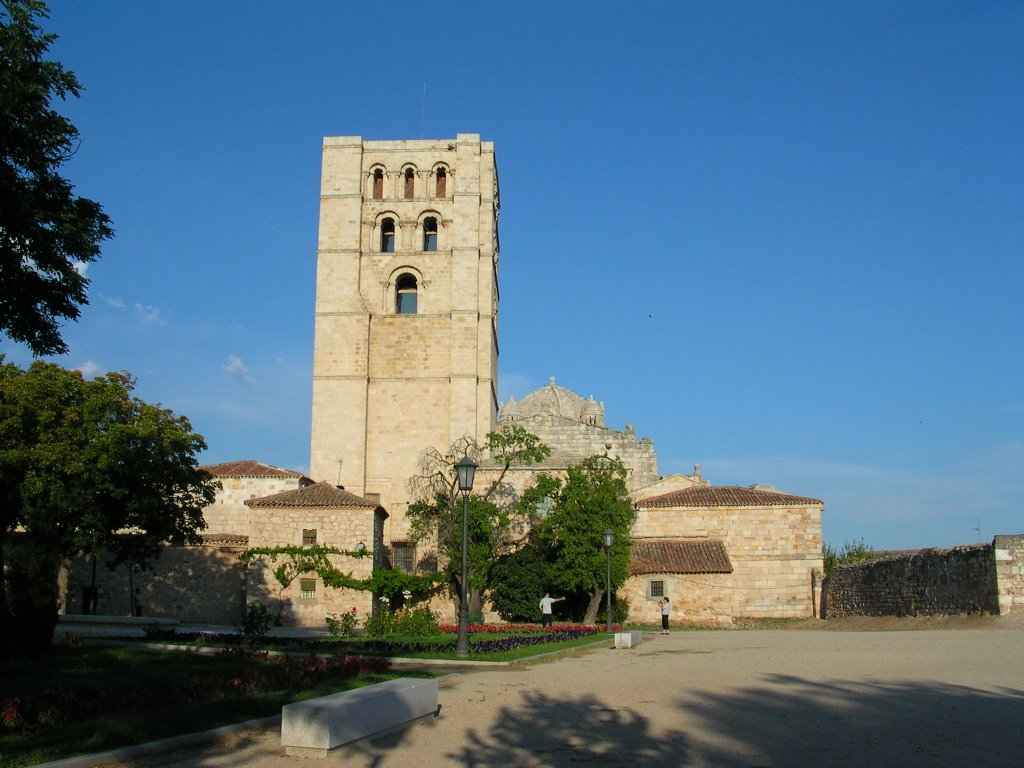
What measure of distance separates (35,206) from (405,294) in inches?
1294

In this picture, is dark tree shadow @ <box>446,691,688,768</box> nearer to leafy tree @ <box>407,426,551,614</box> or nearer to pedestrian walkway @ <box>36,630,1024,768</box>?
pedestrian walkway @ <box>36,630,1024,768</box>

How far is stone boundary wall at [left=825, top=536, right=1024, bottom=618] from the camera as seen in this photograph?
21406mm

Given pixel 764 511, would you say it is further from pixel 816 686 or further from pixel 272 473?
pixel 816 686

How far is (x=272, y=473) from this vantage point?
43.3 metres

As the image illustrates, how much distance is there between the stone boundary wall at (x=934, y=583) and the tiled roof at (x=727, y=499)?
3846 mm

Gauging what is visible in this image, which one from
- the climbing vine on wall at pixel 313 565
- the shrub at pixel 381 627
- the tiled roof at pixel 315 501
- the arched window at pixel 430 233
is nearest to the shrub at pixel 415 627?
the shrub at pixel 381 627

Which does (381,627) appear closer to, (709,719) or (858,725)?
(709,719)

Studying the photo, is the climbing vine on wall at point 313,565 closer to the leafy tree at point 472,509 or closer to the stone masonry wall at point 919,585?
the leafy tree at point 472,509

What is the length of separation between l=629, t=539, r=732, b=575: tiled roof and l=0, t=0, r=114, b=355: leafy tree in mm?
26543

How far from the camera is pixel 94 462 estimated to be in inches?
947

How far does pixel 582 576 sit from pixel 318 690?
23584 mm

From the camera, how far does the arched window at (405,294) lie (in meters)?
45.0

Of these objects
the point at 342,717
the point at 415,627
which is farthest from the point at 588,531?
the point at 342,717

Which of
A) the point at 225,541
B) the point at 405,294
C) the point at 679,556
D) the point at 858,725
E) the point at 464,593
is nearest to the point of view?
the point at 858,725
